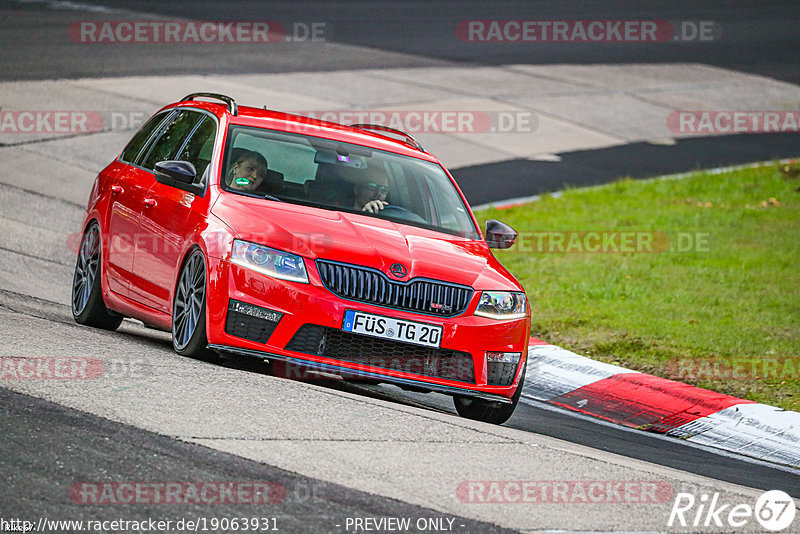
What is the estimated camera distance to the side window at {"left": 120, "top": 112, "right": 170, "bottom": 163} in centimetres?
975

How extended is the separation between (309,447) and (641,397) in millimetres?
3951

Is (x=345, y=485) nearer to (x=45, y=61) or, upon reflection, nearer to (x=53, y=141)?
(x=53, y=141)

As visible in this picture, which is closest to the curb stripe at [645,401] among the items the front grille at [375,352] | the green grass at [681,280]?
the green grass at [681,280]

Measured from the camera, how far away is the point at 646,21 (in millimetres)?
35781

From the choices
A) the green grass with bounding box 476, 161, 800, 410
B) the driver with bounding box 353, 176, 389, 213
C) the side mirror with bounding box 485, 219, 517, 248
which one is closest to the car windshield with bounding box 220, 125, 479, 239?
the driver with bounding box 353, 176, 389, 213

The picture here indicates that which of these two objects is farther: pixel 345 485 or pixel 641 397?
pixel 641 397

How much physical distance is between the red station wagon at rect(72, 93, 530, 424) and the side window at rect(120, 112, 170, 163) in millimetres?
182

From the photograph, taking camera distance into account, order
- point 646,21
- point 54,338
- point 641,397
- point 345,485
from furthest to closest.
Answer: point 646,21, point 641,397, point 54,338, point 345,485

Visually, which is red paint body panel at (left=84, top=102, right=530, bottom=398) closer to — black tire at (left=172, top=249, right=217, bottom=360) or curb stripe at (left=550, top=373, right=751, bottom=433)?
black tire at (left=172, top=249, right=217, bottom=360)

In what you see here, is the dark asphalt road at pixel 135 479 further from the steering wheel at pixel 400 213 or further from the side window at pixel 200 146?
the steering wheel at pixel 400 213

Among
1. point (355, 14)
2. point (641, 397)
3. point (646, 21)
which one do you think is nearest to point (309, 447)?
point (641, 397)

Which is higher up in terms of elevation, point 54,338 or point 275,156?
point 275,156

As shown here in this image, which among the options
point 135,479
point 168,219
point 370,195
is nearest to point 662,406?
point 370,195

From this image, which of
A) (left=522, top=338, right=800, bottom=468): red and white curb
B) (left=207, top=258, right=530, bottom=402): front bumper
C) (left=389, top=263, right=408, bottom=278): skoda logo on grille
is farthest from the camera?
(left=522, top=338, right=800, bottom=468): red and white curb
